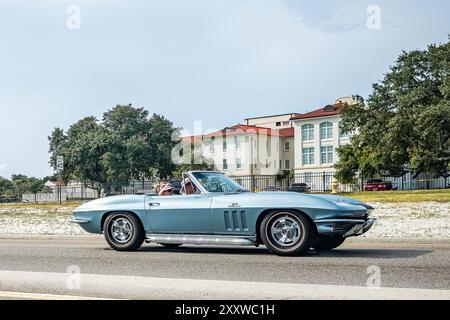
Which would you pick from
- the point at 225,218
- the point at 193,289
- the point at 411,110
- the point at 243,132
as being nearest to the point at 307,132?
the point at 243,132

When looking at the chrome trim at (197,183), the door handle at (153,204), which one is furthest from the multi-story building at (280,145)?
the door handle at (153,204)

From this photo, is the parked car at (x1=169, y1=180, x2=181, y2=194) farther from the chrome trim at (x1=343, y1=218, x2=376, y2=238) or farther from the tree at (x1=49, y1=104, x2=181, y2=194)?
the tree at (x1=49, y1=104, x2=181, y2=194)

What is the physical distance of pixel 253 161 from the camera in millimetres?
103125

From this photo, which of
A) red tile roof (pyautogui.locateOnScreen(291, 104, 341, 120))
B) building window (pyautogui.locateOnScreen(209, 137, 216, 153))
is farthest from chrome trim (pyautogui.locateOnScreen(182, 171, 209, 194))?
building window (pyautogui.locateOnScreen(209, 137, 216, 153))

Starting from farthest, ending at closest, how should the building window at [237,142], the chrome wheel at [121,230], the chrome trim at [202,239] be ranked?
the building window at [237,142] < the chrome wheel at [121,230] < the chrome trim at [202,239]

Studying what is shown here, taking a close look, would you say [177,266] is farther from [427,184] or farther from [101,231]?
[427,184]

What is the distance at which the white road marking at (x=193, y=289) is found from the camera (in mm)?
6055

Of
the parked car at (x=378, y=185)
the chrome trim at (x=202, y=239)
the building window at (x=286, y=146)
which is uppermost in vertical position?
the building window at (x=286, y=146)

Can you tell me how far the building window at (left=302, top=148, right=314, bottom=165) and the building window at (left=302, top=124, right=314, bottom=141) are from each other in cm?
177

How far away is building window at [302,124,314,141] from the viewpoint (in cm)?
9206

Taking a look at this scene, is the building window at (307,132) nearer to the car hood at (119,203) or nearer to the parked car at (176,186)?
the parked car at (176,186)

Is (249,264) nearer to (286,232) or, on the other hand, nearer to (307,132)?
(286,232)

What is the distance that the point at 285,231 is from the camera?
923 cm
